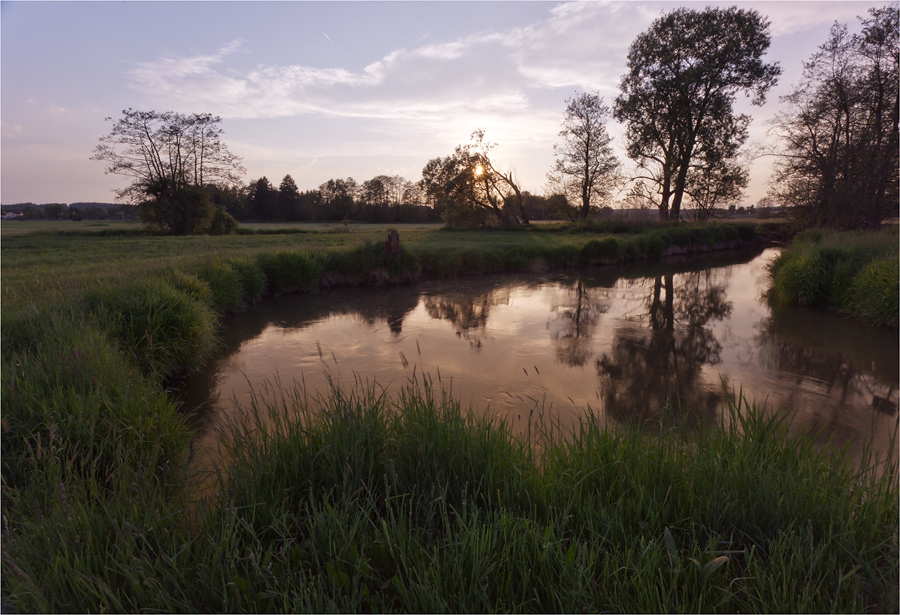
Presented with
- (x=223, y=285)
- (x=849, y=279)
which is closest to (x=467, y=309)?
(x=223, y=285)

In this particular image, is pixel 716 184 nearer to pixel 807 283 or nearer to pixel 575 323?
pixel 807 283

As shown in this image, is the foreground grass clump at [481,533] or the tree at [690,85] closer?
the foreground grass clump at [481,533]

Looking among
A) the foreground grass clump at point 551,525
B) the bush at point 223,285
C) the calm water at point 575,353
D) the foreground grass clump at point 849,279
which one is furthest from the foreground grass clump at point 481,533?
the foreground grass clump at point 849,279

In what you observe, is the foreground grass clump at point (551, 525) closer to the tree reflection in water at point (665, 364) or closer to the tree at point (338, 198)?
the tree reflection in water at point (665, 364)

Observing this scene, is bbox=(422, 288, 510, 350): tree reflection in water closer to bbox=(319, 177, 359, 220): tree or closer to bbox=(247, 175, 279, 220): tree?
bbox=(319, 177, 359, 220): tree

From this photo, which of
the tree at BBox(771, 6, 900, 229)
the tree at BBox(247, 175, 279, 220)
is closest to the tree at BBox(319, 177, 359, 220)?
the tree at BBox(247, 175, 279, 220)

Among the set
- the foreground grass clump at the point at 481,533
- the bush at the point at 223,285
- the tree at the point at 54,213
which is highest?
the tree at the point at 54,213

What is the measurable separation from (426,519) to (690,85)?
1028 inches

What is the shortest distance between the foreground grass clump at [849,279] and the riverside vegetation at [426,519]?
23.6ft

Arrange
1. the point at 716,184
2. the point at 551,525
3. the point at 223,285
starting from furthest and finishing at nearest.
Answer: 1. the point at 716,184
2. the point at 223,285
3. the point at 551,525

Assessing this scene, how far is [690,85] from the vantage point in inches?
867

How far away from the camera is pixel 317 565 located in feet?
5.90

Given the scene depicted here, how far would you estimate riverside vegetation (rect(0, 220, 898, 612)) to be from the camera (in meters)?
1.64

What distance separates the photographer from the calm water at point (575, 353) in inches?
179
